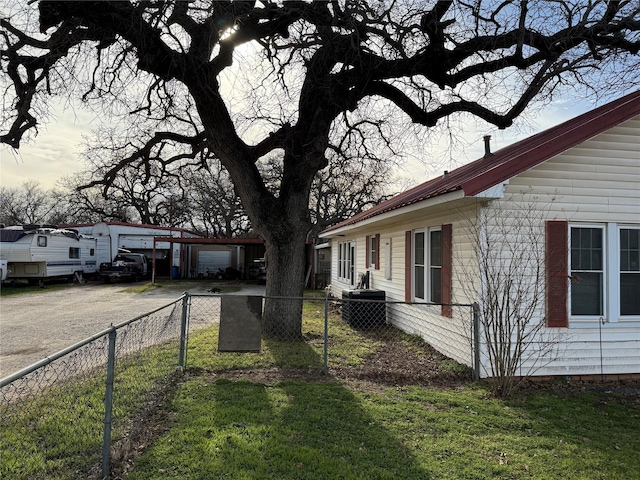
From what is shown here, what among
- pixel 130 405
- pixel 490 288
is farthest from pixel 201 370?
pixel 490 288

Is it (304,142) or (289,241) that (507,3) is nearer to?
(304,142)

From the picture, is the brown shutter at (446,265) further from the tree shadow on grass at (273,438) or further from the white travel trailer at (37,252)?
the white travel trailer at (37,252)

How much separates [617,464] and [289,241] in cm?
632

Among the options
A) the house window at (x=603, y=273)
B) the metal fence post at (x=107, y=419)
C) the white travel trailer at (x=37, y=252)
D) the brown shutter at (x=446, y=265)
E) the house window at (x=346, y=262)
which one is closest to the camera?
the metal fence post at (x=107, y=419)

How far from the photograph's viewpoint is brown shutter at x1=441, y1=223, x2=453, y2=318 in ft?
23.9

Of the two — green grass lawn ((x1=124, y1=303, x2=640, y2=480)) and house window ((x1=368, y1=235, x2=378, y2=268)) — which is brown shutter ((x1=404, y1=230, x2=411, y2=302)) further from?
green grass lawn ((x1=124, y1=303, x2=640, y2=480))

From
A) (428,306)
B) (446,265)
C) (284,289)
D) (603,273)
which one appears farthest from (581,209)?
(284,289)

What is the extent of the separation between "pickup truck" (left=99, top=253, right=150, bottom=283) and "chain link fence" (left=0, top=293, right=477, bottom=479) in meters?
15.4

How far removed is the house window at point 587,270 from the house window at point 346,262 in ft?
31.9

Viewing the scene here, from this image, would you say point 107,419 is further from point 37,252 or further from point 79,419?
point 37,252

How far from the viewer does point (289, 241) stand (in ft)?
28.7

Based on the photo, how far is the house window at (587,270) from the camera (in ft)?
21.1

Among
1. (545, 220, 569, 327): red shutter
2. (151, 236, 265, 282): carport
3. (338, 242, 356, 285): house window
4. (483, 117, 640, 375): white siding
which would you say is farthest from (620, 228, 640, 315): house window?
(151, 236, 265, 282): carport

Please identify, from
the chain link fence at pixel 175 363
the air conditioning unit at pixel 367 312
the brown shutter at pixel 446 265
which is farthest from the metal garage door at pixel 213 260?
the brown shutter at pixel 446 265
